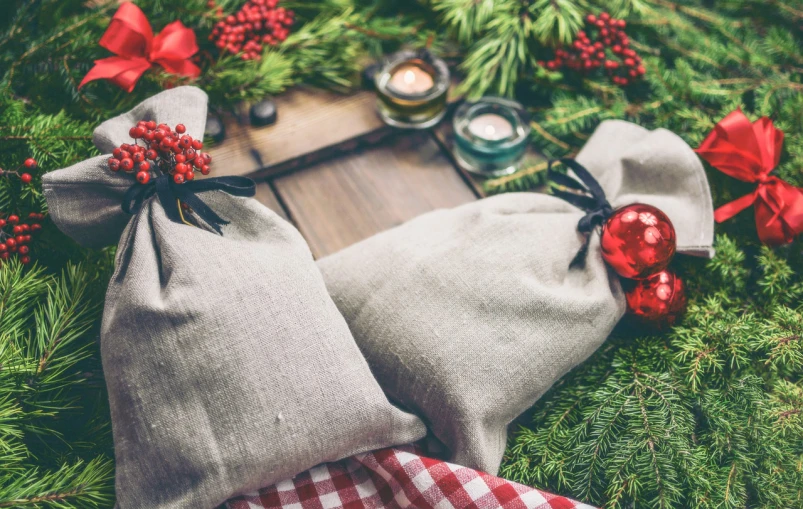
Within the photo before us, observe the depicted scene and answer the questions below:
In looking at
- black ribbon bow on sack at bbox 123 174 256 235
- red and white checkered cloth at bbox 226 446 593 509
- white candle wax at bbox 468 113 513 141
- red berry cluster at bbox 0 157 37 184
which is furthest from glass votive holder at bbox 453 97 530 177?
red berry cluster at bbox 0 157 37 184

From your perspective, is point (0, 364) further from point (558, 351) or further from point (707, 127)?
point (707, 127)

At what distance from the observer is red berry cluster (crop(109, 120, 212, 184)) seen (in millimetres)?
810

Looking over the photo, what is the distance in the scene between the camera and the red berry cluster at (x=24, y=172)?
2.87 ft

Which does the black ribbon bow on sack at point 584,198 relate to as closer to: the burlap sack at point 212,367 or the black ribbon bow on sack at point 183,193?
the burlap sack at point 212,367

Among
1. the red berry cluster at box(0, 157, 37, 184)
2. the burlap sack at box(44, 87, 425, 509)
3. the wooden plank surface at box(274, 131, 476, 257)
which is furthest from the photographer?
the wooden plank surface at box(274, 131, 476, 257)

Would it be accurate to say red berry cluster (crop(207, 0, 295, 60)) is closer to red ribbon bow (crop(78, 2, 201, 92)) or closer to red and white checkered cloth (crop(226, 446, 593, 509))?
red ribbon bow (crop(78, 2, 201, 92))

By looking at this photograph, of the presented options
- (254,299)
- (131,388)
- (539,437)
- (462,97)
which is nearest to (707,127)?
(462,97)

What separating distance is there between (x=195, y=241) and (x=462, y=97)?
70cm

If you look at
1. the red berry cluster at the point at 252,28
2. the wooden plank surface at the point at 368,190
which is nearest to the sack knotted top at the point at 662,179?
the wooden plank surface at the point at 368,190

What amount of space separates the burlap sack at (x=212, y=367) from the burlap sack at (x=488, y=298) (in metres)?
0.07

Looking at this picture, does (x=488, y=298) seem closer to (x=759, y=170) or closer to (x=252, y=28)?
(x=759, y=170)

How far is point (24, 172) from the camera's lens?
90cm

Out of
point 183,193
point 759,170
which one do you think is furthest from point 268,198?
point 759,170

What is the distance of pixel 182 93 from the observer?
92cm
